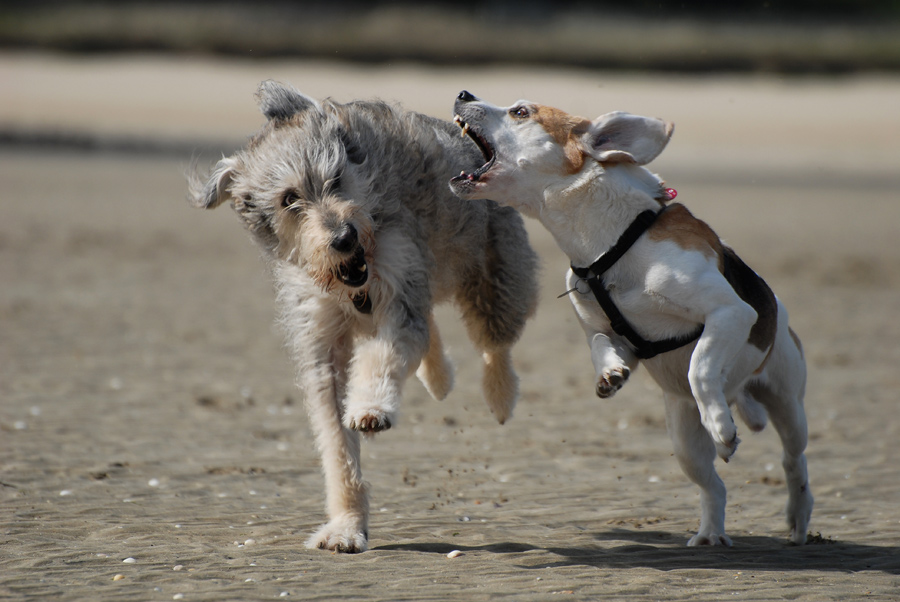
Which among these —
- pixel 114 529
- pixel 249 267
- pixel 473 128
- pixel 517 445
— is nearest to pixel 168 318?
pixel 249 267

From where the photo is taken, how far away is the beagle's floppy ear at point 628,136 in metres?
5.22

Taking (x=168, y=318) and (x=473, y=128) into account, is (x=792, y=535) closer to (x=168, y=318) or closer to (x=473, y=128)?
(x=473, y=128)

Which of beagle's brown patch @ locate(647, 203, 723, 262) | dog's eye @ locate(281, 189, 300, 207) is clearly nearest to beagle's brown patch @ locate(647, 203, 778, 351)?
beagle's brown patch @ locate(647, 203, 723, 262)

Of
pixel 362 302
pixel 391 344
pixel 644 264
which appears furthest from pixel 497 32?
pixel 644 264

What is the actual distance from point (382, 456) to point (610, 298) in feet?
8.85

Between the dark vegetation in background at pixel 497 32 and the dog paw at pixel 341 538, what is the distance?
35854 millimetres

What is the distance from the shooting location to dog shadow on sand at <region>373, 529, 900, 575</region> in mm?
5223

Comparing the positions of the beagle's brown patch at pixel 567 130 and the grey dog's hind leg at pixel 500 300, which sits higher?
the beagle's brown patch at pixel 567 130

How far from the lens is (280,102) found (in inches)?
227

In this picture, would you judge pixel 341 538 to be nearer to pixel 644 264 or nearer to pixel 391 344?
pixel 391 344

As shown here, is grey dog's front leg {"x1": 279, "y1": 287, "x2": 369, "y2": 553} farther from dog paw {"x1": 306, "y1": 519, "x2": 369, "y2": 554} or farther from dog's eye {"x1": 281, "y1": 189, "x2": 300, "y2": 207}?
dog's eye {"x1": 281, "y1": 189, "x2": 300, "y2": 207}

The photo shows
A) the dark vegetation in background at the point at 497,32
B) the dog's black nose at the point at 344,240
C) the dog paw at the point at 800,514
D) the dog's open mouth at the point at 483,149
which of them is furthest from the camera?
the dark vegetation in background at the point at 497,32

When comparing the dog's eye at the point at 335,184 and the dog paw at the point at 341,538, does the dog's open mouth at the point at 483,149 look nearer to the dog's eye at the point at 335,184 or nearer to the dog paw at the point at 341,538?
the dog's eye at the point at 335,184

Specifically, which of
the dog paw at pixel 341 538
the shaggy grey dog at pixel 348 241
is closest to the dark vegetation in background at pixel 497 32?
the shaggy grey dog at pixel 348 241
